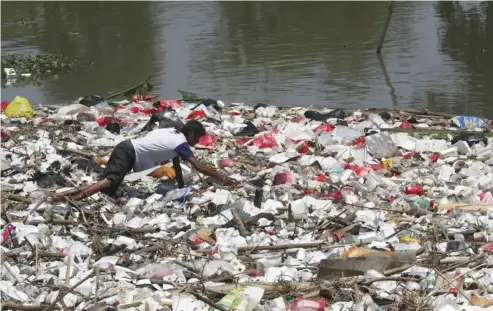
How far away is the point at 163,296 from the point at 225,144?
3.99 meters

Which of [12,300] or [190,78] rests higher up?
[12,300]

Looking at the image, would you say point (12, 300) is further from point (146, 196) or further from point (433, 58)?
point (433, 58)

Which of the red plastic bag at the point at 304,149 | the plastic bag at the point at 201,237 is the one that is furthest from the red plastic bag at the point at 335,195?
the red plastic bag at the point at 304,149

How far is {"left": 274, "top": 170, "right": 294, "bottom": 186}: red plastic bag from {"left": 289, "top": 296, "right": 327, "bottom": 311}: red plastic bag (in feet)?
8.25

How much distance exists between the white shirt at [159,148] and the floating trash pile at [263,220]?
0.26 meters

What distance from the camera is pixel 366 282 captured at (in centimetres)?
492

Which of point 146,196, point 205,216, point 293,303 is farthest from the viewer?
point 146,196

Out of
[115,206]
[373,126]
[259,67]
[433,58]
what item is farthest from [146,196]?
[433,58]

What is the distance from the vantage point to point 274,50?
640 inches

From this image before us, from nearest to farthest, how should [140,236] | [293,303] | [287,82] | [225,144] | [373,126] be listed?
[293,303] < [140,236] < [225,144] < [373,126] < [287,82]

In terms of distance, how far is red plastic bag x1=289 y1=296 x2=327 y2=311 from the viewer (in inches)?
184

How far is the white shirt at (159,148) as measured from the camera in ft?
22.8

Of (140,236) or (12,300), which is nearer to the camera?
(12,300)

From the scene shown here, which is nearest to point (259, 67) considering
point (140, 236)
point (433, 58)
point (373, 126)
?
point (433, 58)
